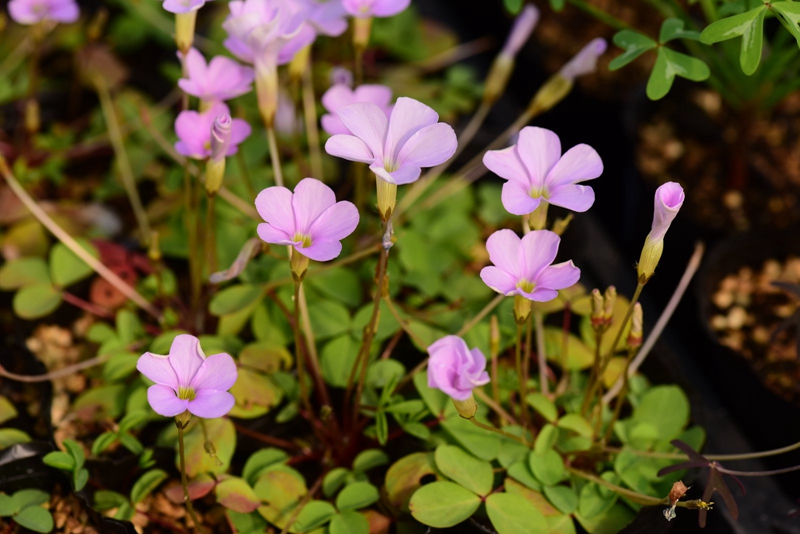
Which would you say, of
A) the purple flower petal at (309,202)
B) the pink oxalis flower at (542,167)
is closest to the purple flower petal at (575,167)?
the pink oxalis flower at (542,167)

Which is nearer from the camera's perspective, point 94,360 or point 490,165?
point 490,165

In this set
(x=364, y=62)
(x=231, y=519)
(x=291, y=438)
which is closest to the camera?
(x=231, y=519)

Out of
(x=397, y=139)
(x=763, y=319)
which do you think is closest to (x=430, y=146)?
(x=397, y=139)

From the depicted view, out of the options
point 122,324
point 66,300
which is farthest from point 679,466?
point 66,300

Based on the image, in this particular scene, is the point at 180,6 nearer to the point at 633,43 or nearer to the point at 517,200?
the point at 517,200

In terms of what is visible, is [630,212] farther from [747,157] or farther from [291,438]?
[291,438]

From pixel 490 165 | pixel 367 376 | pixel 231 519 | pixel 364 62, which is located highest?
pixel 490 165
